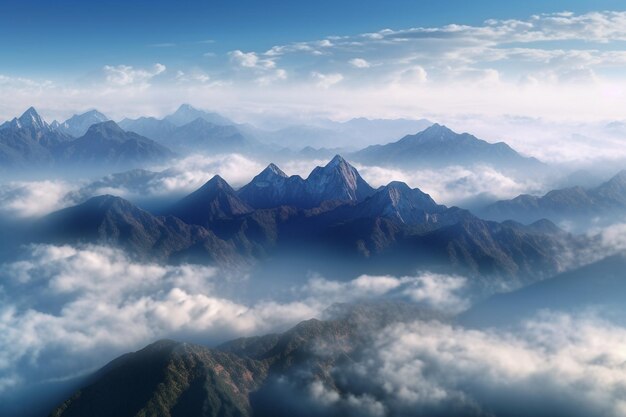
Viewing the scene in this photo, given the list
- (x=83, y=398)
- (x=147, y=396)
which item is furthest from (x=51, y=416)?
(x=147, y=396)

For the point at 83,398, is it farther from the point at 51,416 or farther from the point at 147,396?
the point at 147,396

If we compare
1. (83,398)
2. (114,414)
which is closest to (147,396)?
(114,414)

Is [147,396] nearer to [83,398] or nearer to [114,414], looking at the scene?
[114,414]

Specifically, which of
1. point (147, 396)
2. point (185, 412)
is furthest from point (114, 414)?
point (185, 412)

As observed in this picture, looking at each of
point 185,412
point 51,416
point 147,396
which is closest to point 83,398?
point 51,416

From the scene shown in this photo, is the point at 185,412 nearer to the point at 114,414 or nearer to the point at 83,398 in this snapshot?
the point at 114,414
